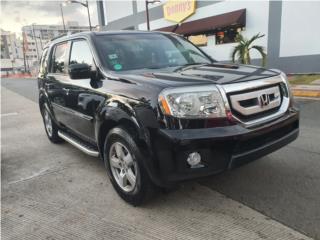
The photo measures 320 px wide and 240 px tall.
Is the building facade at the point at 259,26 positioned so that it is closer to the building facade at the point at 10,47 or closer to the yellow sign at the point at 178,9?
the yellow sign at the point at 178,9

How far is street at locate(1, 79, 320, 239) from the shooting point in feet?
8.99

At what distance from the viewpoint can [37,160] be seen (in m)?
4.95

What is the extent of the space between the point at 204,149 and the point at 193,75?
0.81 metres

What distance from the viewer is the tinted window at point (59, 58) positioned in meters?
4.72

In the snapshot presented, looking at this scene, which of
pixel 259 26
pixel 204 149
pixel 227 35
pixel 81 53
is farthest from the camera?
pixel 227 35

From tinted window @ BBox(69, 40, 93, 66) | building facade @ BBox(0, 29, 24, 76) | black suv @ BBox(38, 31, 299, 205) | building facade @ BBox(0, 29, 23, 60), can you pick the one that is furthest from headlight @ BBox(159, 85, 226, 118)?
building facade @ BBox(0, 29, 23, 60)

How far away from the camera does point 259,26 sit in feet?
51.8

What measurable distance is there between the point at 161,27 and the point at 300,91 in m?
16.4

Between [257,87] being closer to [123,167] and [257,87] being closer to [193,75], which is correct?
[193,75]

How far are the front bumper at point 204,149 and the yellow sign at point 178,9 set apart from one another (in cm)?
1871

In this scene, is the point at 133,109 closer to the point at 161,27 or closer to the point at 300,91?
the point at 300,91

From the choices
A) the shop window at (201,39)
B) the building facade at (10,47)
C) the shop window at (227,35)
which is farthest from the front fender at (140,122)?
the building facade at (10,47)

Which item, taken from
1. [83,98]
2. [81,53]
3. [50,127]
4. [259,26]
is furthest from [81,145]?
[259,26]

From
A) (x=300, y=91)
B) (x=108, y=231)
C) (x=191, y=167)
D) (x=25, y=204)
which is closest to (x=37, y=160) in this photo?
(x=25, y=204)
